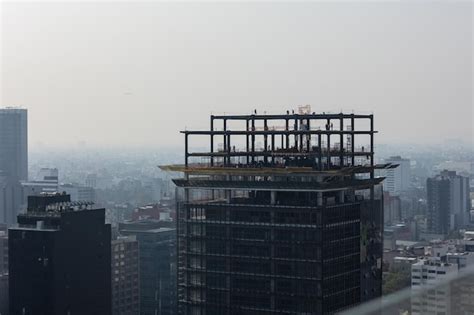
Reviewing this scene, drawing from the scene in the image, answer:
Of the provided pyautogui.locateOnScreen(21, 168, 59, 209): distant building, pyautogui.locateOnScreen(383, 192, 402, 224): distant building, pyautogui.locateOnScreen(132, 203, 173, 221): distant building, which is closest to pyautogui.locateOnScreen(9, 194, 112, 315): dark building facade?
pyautogui.locateOnScreen(132, 203, 173, 221): distant building

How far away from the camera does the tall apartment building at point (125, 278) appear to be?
475 inches

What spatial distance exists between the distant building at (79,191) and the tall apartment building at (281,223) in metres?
14.4

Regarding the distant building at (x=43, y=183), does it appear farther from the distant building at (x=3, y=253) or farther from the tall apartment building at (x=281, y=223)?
the tall apartment building at (x=281, y=223)

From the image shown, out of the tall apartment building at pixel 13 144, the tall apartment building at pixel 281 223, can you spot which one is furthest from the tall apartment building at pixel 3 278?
the tall apartment building at pixel 13 144

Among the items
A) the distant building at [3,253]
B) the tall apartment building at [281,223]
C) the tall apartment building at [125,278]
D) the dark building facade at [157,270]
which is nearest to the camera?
the tall apartment building at [281,223]

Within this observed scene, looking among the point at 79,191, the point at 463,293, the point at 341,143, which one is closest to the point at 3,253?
the point at 341,143

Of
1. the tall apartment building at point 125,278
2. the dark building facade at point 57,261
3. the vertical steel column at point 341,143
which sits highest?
the vertical steel column at point 341,143

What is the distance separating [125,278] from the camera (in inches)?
490

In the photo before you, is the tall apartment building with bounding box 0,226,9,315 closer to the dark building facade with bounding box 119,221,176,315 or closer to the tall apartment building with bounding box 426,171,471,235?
the dark building facade with bounding box 119,221,176,315

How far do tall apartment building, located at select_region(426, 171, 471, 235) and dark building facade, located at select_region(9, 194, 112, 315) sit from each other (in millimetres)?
7921

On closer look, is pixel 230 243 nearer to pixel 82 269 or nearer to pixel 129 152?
pixel 82 269

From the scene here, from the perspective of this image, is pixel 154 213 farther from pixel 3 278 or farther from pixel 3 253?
pixel 3 278

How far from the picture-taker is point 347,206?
6520 millimetres

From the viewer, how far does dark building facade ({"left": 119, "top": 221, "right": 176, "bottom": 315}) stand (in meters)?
12.6
